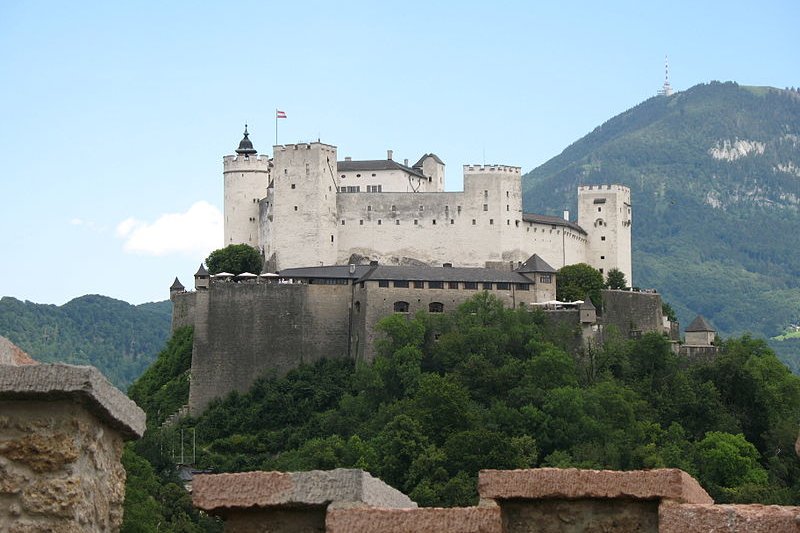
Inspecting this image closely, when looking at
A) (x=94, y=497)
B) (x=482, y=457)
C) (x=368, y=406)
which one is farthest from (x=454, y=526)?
(x=368, y=406)

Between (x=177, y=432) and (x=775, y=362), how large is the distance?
2534 centimetres

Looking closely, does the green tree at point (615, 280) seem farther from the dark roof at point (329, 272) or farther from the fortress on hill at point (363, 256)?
the dark roof at point (329, 272)

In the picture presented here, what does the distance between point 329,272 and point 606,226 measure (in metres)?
18.3

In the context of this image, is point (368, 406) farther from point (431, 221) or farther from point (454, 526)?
point (454, 526)

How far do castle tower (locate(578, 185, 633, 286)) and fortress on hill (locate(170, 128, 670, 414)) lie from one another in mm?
72

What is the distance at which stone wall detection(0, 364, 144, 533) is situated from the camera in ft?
24.8

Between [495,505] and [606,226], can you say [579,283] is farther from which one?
[495,505]

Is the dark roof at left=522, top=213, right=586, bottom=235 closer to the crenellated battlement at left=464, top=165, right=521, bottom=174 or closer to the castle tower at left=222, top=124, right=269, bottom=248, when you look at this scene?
the crenellated battlement at left=464, top=165, right=521, bottom=174

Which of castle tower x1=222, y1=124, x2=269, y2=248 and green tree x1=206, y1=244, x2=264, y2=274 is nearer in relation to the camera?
green tree x1=206, y1=244, x2=264, y2=274

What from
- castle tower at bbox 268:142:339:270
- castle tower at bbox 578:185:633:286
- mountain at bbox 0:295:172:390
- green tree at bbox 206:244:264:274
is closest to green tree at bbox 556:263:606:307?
castle tower at bbox 578:185:633:286

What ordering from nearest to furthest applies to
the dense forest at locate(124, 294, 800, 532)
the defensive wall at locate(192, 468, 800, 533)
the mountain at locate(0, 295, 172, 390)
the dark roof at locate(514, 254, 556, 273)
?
the defensive wall at locate(192, 468, 800, 533) < the dense forest at locate(124, 294, 800, 532) < the dark roof at locate(514, 254, 556, 273) < the mountain at locate(0, 295, 172, 390)

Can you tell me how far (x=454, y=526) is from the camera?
806 centimetres

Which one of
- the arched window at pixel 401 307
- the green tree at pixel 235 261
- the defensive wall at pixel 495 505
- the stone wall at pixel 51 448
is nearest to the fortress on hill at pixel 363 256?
the arched window at pixel 401 307

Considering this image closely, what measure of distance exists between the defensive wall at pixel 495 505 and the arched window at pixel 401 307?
6528 cm
